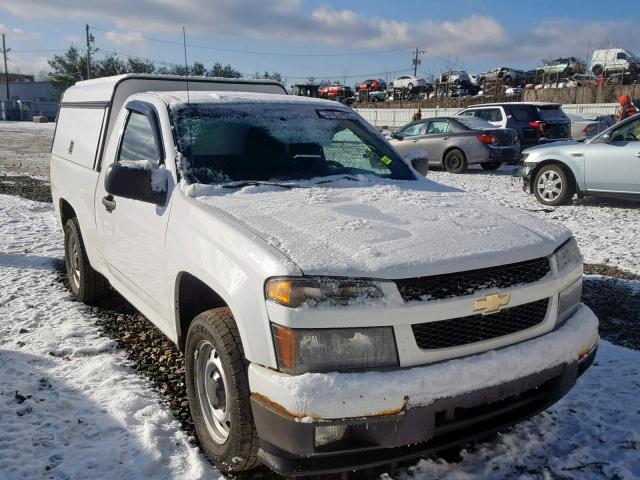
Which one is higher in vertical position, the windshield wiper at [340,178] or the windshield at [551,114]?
the windshield at [551,114]

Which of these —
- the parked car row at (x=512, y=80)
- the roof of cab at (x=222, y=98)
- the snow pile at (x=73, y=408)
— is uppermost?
the parked car row at (x=512, y=80)

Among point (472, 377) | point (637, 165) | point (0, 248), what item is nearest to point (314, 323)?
point (472, 377)

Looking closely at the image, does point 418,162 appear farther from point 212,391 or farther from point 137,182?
point 212,391

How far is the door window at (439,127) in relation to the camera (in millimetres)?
14788

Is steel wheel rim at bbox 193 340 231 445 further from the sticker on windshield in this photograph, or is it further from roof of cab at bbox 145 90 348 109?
the sticker on windshield

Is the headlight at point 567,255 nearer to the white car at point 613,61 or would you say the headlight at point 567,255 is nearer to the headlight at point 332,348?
the headlight at point 332,348

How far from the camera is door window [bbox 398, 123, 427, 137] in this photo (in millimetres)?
15517

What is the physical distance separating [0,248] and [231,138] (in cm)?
472

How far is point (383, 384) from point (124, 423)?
1.70m

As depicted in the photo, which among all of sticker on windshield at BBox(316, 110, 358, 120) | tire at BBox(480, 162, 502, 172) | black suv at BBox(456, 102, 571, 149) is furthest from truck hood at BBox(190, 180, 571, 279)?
black suv at BBox(456, 102, 571, 149)

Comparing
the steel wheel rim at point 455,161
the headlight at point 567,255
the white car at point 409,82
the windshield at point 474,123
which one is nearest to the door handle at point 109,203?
the headlight at point 567,255

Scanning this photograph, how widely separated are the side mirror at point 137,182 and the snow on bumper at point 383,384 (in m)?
1.33

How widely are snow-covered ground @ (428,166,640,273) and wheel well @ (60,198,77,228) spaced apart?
213 inches

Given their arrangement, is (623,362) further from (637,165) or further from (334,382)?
(637,165)
